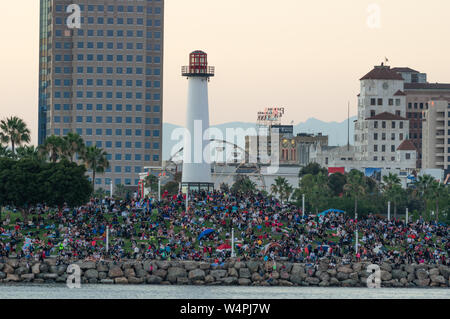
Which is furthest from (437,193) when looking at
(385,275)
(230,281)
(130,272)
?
(130,272)

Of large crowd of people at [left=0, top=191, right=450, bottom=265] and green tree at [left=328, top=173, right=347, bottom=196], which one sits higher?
green tree at [left=328, top=173, right=347, bottom=196]

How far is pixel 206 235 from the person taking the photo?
76.5 metres

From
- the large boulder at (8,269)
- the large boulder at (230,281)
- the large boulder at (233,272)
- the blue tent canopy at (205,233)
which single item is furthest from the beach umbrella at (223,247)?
the large boulder at (8,269)

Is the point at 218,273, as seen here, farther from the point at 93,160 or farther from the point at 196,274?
the point at 93,160

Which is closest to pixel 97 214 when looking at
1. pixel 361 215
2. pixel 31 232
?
pixel 31 232

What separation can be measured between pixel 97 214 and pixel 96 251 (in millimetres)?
6195

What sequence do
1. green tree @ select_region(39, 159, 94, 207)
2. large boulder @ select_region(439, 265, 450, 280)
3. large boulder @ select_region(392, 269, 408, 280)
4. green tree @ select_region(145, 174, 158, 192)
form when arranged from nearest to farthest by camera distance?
1. large boulder @ select_region(392, 269, 408, 280)
2. large boulder @ select_region(439, 265, 450, 280)
3. green tree @ select_region(39, 159, 94, 207)
4. green tree @ select_region(145, 174, 158, 192)

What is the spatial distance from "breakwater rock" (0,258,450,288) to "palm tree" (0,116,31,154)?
1650 inches

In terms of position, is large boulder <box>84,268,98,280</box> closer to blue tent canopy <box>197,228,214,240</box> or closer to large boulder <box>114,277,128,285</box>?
large boulder <box>114,277,128,285</box>

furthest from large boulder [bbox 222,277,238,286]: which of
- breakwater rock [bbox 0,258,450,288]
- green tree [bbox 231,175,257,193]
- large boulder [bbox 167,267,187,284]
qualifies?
green tree [bbox 231,175,257,193]

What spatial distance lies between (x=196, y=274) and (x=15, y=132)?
151 feet

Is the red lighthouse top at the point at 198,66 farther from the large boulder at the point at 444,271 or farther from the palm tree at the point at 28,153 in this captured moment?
the large boulder at the point at 444,271

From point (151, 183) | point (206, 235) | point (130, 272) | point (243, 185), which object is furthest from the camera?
point (151, 183)

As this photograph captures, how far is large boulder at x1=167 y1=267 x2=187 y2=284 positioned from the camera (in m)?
73.9
